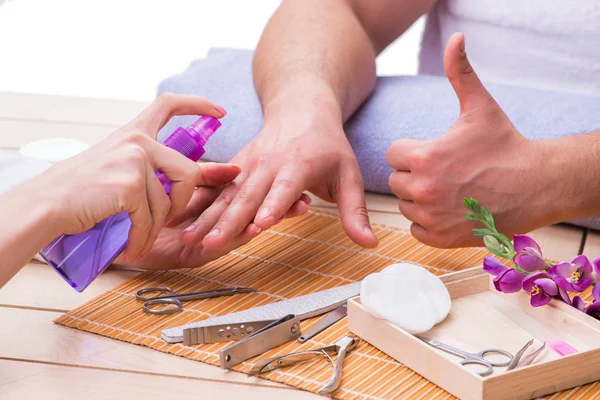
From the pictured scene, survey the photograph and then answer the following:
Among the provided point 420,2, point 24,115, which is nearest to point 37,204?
point 24,115

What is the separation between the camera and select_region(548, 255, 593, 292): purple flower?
895mm

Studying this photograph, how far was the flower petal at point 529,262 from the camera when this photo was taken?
906 mm

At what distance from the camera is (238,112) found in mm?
1507

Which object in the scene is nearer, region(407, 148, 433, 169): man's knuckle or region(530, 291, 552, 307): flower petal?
region(530, 291, 552, 307): flower petal

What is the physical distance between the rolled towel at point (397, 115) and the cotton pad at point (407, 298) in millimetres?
449

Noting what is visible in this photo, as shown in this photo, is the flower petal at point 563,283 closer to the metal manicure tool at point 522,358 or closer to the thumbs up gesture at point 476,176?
the metal manicure tool at point 522,358

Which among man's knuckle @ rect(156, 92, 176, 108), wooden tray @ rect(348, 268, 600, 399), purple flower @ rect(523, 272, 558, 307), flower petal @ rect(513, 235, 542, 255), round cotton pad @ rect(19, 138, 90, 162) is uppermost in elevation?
man's knuckle @ rect(156, 92, 176, 108)

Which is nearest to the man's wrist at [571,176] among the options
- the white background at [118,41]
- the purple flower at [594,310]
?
the purple flower at [594,310]

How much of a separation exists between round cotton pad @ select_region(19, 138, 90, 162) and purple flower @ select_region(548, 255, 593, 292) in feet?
2.64

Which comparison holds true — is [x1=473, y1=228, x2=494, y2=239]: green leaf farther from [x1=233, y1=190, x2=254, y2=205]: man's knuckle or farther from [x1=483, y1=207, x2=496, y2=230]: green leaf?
[x1=233, y1=190, x2=254, y2=205]: man's knuckle

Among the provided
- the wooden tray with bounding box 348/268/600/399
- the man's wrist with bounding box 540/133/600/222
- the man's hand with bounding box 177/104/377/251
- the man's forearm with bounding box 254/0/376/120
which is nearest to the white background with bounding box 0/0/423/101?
the man's forearm with bounding box 254/0/376/120

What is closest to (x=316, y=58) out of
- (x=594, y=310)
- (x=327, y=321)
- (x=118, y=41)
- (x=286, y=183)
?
(x=286, y=183)

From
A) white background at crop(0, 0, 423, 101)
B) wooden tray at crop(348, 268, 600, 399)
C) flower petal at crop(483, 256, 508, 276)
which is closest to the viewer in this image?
wooden tray at crop(348, 268, 600, 399)

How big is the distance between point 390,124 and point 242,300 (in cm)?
52
